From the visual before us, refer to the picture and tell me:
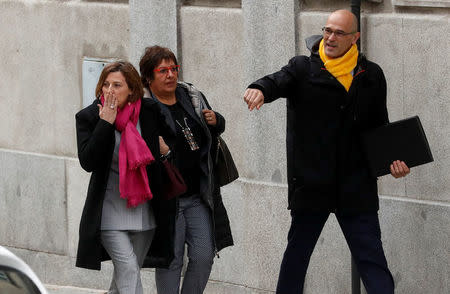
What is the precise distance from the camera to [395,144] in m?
7.49

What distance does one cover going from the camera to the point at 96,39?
10359 millimetres

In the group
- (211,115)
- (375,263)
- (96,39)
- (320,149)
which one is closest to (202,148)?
(211,115)

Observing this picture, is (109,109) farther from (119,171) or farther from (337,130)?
(337,130)

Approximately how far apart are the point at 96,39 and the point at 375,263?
3673mm

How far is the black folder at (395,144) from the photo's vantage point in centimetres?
745

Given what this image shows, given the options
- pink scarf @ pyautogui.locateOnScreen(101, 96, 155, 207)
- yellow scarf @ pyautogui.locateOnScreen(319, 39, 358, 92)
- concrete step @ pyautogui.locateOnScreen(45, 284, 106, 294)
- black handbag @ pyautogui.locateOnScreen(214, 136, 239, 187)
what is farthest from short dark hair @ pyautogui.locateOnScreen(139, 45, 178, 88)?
concrete step @ pyautogui.locateOnScreen(45, 284, 106, 294)

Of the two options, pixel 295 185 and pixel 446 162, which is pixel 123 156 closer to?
pixel 295 185

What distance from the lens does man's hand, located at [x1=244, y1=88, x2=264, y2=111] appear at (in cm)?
724

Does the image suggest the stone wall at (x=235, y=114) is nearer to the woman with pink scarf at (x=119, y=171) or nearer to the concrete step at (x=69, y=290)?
the concrete step at (x=69, y=290)

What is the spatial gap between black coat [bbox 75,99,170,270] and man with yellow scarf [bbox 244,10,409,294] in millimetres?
656

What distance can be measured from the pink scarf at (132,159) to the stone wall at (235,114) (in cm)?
179

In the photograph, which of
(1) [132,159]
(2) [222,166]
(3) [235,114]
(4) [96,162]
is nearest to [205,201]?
(2) [222,166]

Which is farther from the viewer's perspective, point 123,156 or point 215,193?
point 215,193

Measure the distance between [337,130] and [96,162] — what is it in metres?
1.38
